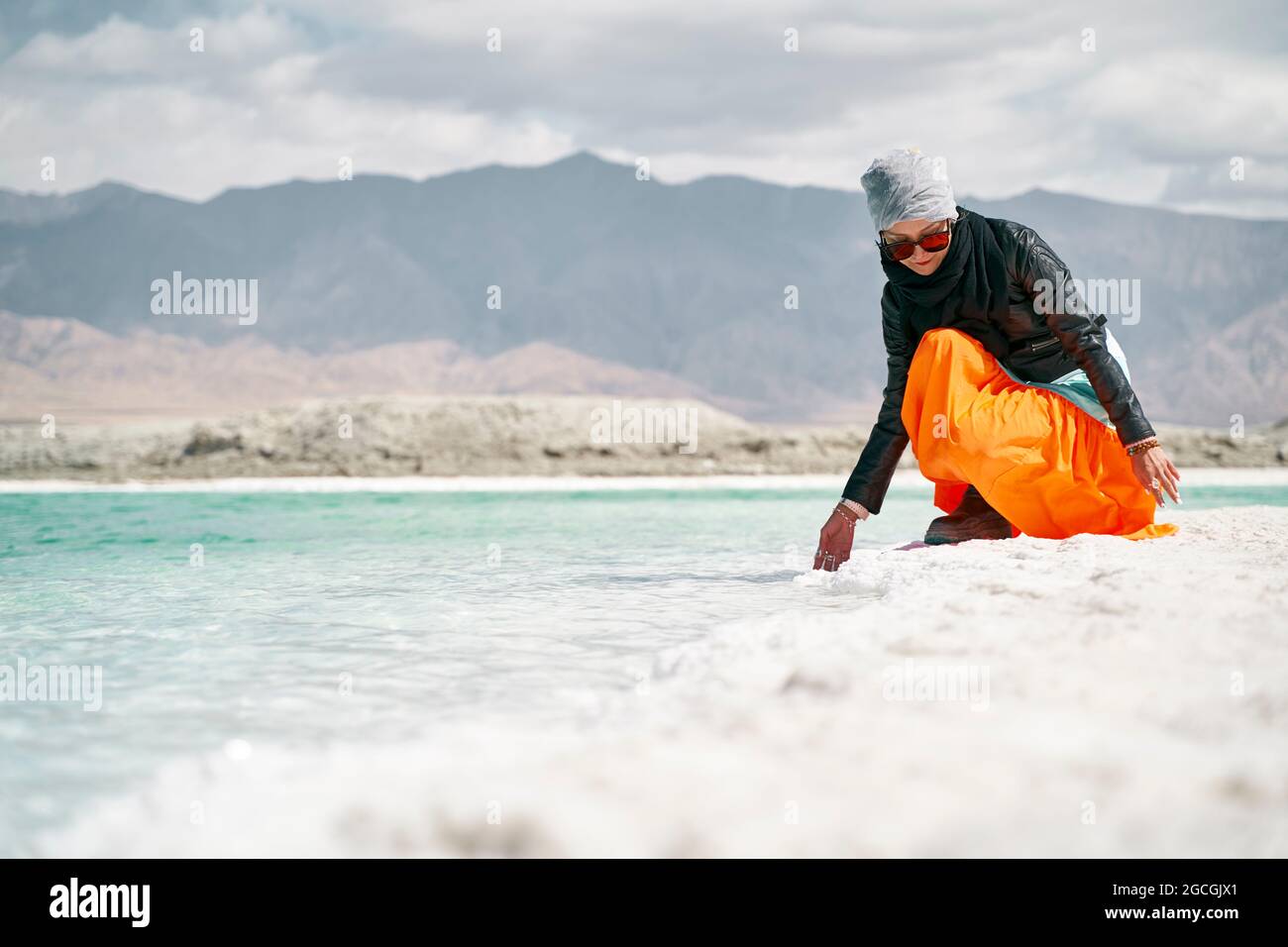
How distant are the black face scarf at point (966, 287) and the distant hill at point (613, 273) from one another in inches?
1740

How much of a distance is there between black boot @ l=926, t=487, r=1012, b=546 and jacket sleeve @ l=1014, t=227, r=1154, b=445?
526 mm

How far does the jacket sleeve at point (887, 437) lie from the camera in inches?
121

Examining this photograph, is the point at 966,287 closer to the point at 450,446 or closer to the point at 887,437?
the point at 887,437

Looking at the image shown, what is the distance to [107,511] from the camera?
8.62 m

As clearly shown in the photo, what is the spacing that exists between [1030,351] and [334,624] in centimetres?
191

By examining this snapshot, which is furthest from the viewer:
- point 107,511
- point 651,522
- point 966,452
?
point 107,511

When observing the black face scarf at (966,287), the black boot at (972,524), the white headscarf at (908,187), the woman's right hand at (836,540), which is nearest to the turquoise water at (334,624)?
the woman's right hand at (836,540)

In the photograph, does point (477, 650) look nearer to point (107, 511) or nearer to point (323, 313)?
point (107, 511)

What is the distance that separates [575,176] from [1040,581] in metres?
65.6

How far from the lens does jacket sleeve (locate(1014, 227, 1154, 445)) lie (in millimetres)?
2805

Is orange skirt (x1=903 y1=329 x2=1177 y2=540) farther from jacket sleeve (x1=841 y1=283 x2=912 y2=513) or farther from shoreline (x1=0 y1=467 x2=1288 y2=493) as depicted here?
shoreline (x1=0 y1=467 x2=1288 y2=493)

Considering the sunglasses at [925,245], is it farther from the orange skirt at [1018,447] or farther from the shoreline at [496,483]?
the shoreline at [496,483]

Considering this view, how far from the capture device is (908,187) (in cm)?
275

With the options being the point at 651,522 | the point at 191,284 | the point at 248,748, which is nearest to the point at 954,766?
the point at 248,748
